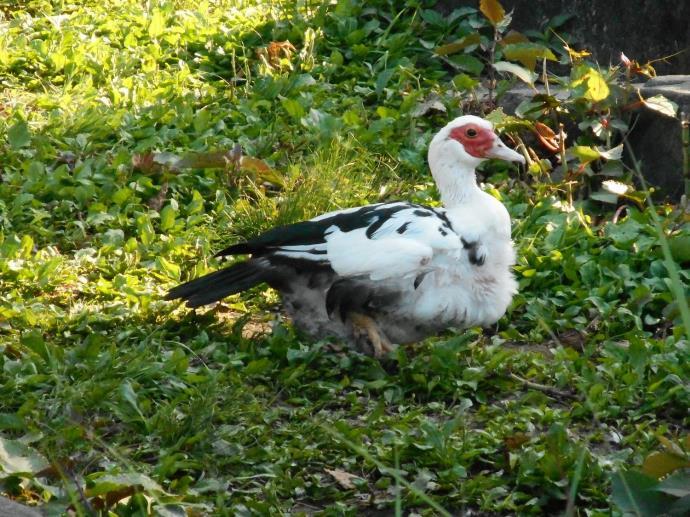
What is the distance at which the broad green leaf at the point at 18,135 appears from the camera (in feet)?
20.1

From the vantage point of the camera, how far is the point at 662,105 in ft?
19.1

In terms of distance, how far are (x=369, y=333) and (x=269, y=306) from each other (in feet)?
2.29

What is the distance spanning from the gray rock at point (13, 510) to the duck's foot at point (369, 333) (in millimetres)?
1849

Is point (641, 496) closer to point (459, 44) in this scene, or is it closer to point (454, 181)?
point (454, 181)

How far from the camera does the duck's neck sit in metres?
5.03

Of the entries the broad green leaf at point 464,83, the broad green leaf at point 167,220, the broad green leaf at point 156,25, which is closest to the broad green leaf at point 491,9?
the broad green leaf at point 464,83

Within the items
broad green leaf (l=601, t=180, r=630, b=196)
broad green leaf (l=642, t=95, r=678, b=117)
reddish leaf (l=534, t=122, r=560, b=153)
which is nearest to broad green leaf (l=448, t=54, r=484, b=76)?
reddish leaf (l=534, t=122, r=560, b=153)

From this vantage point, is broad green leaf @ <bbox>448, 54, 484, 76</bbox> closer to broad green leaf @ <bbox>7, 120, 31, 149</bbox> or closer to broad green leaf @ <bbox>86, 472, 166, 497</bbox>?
broad green leaf @ <bbox>7, 120, 31, 149</bbox>

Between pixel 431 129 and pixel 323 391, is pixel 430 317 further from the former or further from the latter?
pixel 431 129

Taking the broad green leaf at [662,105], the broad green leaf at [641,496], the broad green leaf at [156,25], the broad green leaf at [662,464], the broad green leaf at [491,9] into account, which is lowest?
the broad green leaf at [662,105]

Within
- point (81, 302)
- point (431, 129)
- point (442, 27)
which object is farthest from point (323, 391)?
point (442, 27)

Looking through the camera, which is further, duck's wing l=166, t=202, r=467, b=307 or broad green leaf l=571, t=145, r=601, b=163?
broad green leaf l=571, t=145, r=601, b=163

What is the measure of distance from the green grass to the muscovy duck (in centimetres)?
14

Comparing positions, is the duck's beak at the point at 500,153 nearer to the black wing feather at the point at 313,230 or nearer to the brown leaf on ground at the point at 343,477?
the black wing feather at the point at 313,230
